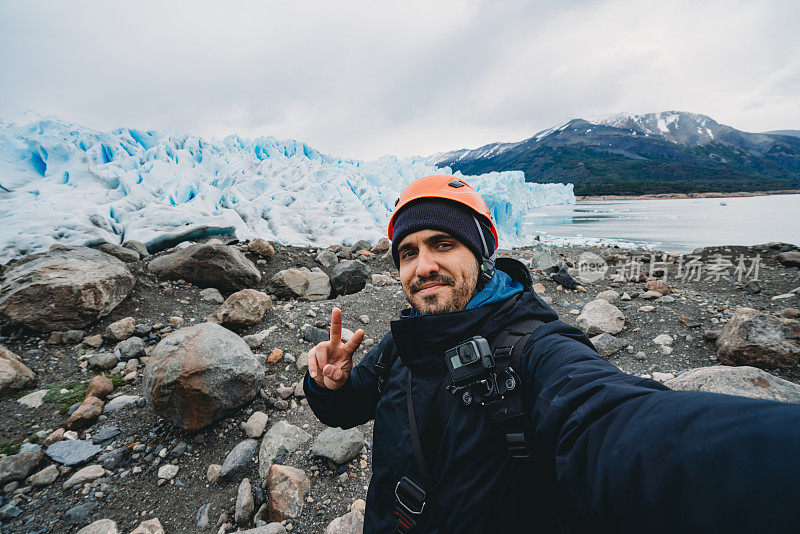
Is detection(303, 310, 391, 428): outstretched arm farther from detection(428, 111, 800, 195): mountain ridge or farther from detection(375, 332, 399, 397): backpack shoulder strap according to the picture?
detection(428, 111, 800, 195): mountain ridge

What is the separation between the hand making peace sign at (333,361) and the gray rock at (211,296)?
14.7 ft

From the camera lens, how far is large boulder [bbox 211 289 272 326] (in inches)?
168

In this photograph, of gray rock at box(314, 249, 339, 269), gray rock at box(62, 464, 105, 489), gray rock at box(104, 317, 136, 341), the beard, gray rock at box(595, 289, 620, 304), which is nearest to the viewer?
the beard

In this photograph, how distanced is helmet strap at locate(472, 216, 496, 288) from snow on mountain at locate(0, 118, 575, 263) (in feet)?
32.1

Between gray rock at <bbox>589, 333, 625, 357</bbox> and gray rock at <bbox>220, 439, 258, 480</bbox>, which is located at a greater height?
gray rock at <bbox>220, 439, 258, 480</bbox>

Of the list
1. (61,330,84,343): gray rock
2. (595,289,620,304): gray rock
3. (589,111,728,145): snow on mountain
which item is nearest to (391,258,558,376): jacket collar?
(61,330,84,343): gray rock

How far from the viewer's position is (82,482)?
7.66 ft

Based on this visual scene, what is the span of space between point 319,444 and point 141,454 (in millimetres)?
1473

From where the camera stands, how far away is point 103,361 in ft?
11.6

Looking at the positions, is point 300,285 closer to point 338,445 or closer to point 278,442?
point 278,442

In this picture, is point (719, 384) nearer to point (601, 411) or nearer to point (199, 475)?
point (601, 411)

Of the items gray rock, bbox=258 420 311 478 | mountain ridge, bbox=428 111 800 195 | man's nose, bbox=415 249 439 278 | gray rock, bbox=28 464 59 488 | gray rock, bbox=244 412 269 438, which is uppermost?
mountain ridge, bbox=428 111 800 195

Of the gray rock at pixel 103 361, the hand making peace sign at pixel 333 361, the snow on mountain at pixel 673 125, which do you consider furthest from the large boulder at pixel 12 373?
the snow on mountain at pixel 673 125

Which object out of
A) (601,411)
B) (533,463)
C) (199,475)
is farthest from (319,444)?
(601,411)
